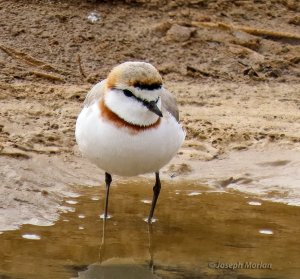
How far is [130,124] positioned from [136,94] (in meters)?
0.24

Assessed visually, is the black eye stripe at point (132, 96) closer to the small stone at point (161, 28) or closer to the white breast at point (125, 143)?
the white breast at point (125, 143)

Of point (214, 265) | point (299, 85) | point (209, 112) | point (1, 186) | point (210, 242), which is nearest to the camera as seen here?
point (214, 265)

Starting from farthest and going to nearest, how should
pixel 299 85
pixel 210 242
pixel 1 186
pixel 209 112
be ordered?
pixel 299 85 < pixel 209 112 < pixel 1 186 < pixel 210 242

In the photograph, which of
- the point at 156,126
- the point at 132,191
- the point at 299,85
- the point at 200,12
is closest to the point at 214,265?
the point at 156,126

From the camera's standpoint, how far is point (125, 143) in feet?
22.7

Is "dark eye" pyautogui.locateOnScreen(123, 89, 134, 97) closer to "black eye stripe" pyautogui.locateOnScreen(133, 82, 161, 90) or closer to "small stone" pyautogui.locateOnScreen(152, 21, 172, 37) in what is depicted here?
"black eye stripe" pyautogui.locateOnScreen(133, 82, 161, 90)

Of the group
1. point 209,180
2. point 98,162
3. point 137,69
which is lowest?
point 209,180

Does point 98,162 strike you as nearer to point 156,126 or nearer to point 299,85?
point 156,126

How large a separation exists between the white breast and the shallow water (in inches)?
24.2

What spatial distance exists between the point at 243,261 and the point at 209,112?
11.6 feet

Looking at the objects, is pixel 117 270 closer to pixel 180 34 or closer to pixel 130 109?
pixel 130 109

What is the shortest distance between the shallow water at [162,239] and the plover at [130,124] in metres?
0.62

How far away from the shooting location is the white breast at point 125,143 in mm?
6906

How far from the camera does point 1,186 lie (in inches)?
314
